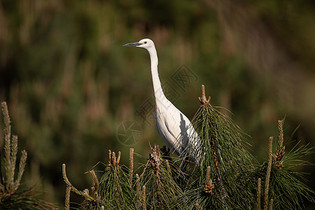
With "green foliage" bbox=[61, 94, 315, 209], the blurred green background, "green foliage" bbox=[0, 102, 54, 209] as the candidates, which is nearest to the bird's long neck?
"green foliage" bbox=[61, 94, 315, 209]

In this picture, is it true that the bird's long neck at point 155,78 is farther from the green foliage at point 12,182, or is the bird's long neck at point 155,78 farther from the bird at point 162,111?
the green foliage at point 12,182

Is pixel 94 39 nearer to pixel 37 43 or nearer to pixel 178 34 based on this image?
pixel 37 43

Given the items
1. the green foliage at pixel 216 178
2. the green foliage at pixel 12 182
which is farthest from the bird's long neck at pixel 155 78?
the green foliage at pixel 12 182

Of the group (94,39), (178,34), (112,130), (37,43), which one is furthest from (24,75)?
(178,34)

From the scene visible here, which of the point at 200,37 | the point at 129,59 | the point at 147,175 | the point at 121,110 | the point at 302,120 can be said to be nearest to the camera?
the point at 147,175

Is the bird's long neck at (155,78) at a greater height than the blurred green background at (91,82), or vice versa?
the bird's long neck at (155,78)

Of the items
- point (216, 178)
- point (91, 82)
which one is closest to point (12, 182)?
point (216, 178)

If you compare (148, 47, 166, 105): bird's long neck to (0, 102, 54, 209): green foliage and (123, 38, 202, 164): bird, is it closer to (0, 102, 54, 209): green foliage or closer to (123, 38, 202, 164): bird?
(123, 38, 202, 164): bird

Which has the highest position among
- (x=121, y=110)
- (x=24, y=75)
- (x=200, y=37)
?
(x=200, y=37)

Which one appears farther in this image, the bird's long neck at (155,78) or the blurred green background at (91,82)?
the blurred green background at (91,82)

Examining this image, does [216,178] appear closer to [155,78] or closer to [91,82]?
[155,78]

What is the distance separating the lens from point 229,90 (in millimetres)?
5453

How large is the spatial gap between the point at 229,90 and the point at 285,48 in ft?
14.0

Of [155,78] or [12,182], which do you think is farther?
[155,78]
